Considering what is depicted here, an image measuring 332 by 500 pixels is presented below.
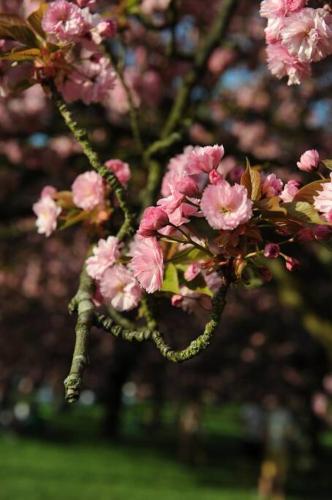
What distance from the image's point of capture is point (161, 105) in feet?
25.5

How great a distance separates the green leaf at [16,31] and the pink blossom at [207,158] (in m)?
0.75

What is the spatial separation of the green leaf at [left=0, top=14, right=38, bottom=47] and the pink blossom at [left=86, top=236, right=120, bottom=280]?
596mm

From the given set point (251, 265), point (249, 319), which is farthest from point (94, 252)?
point (249, 319)

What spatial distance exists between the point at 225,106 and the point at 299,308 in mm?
2935

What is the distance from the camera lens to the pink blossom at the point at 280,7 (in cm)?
182

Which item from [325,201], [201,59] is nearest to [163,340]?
[325,201]

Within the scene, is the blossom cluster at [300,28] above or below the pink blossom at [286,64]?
above

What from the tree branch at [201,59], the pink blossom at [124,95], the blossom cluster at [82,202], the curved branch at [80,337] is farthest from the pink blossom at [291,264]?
the pink blossom at [124,95]

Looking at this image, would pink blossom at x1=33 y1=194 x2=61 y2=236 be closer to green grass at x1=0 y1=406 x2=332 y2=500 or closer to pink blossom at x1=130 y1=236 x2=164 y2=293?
pink blossom at x1=130 y1=236 x2=164 y2=293

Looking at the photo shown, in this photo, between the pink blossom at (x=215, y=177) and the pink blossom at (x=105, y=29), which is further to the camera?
the pink blossom at (x=105, y=29)

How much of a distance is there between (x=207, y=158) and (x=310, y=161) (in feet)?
0.81

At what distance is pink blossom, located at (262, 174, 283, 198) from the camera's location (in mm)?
1700

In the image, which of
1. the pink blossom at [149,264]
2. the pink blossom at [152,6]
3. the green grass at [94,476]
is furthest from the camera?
the green grass at [94,476]

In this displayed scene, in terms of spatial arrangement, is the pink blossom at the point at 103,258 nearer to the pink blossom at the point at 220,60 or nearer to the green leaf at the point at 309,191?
the green leaf at the point at 309,191
